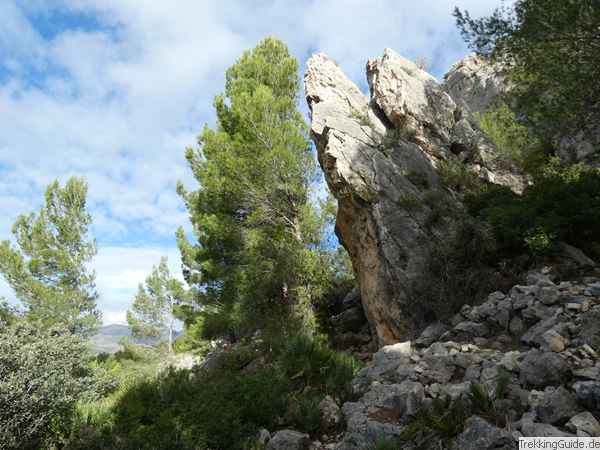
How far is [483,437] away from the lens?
3.45 meters

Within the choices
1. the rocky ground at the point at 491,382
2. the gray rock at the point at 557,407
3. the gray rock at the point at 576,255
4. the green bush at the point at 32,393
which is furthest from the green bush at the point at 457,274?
the green bush at the point at 32,393

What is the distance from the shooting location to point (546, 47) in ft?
22.0

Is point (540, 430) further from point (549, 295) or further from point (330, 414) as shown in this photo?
point (549, 295)

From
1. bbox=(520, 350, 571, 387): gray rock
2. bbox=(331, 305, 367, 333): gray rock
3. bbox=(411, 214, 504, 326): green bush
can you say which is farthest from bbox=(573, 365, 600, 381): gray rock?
bbox=(331, 305, 367, 333): gray rock

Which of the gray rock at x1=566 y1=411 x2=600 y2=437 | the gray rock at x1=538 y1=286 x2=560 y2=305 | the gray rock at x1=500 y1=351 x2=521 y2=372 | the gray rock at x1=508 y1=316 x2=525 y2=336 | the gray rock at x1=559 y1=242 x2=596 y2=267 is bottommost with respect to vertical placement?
the gray rock at x1=566 y1=411 x2=600 y2=437

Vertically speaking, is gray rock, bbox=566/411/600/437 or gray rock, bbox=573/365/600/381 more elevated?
gray rock, bbox=573/365/600/381

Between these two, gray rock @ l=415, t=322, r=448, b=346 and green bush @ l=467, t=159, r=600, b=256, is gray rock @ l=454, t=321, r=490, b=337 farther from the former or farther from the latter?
green bush @ l=467, t=159, r=600, b=256

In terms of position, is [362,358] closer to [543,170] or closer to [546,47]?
[546,47]

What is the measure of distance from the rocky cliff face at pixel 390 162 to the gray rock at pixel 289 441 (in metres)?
4.91

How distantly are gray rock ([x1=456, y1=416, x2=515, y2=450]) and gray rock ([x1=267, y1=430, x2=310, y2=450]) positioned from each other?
1.90 m

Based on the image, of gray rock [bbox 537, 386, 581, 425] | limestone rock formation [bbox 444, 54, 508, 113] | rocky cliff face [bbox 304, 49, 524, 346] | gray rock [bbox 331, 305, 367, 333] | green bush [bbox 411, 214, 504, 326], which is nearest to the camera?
gray rock [bbox 537, 386, 581, 425]

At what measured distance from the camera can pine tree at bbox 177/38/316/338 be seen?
42.7ft

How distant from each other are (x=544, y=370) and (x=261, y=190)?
10595mm

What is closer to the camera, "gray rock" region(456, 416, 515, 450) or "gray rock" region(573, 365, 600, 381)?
"gray rock" region(456, 416, 515, 450)
